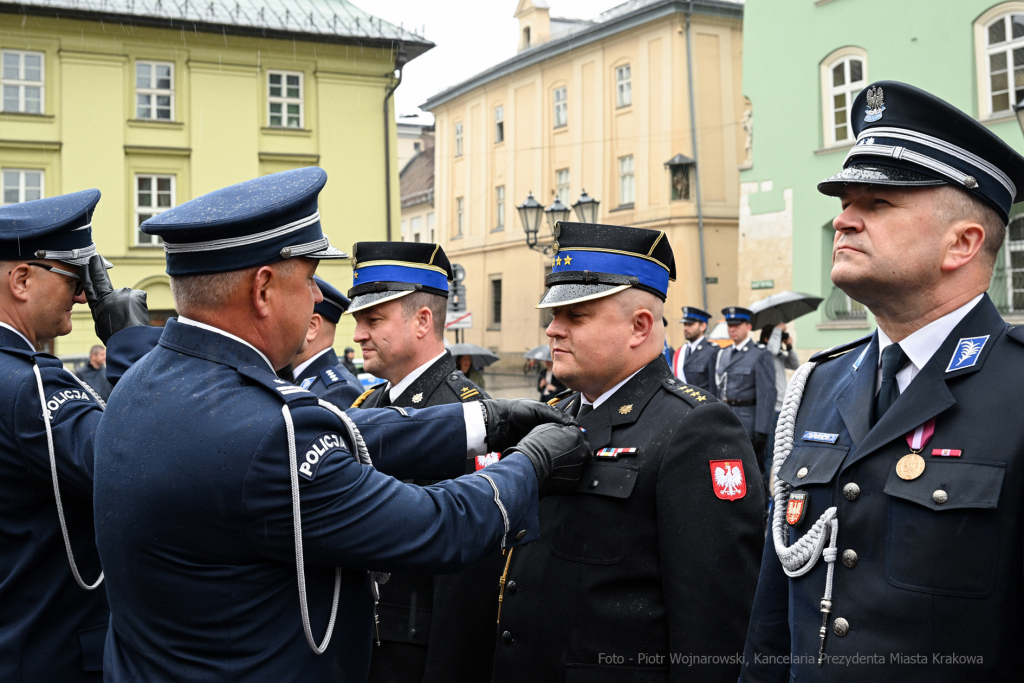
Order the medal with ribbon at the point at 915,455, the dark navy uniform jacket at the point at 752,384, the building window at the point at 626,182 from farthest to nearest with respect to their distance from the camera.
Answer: the building window at the point at 626,182 → the dark navy uniform jacket at the point at 752,384 → the medal with ribbon at the point at 915,455

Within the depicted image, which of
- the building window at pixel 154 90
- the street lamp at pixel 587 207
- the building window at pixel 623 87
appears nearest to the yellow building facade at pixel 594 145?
the building window at pixel 623 87

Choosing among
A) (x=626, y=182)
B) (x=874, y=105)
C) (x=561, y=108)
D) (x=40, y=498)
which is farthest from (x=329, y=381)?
(x=561, y=108)

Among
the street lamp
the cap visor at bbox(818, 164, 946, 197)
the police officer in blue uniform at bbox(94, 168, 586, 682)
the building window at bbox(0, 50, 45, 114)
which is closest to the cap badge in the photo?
the cap visor at bbox(818, 164, 946, 197)

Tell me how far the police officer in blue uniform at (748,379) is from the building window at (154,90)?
17659 mm

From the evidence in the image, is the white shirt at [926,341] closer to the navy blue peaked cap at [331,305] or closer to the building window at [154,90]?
the navy blue peaked cap at [331,305]

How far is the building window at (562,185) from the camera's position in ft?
102

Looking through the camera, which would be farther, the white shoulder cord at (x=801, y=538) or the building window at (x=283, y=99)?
the building window at (x=283, y=99)

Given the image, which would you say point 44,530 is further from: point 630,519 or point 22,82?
point 22,82

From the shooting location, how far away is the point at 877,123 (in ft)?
7.25

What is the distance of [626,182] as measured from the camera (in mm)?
28719

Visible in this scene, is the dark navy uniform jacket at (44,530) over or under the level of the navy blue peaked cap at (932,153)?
under

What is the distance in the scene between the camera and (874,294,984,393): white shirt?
211 centimetres

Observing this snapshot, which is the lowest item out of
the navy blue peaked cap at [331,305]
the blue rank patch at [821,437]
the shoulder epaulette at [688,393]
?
the blue rank patch at [821,437]

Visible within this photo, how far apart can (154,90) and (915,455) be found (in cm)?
2458
